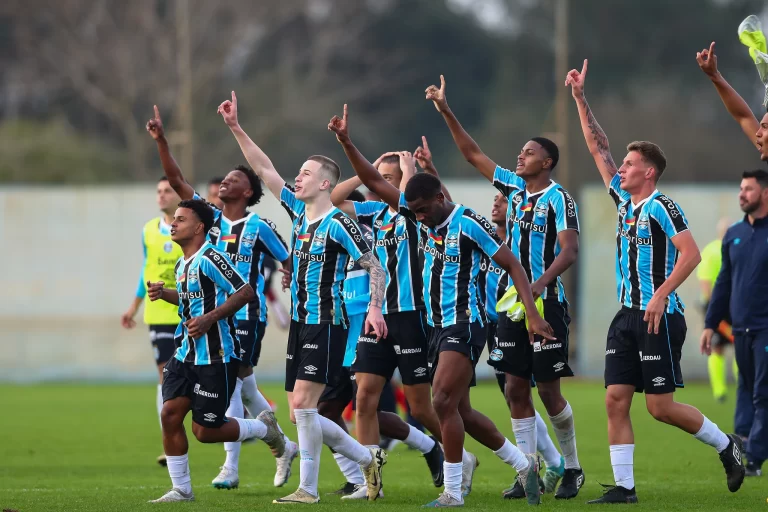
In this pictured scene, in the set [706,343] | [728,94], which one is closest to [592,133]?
[728,94]

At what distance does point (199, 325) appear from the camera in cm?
867

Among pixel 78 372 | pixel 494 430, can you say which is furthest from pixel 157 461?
pixel 78 372

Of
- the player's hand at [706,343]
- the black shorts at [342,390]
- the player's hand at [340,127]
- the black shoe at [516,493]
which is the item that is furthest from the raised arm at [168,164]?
the player's hand at [706,343]

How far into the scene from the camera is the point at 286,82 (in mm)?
41469

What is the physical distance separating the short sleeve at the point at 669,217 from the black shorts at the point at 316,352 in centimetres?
239

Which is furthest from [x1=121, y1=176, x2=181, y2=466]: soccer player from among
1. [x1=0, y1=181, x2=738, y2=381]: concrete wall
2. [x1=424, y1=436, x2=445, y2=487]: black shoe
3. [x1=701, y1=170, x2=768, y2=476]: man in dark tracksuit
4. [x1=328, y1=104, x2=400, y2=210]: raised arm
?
[x1=0, y1=181, x2=738, y2=381]: concrete wall

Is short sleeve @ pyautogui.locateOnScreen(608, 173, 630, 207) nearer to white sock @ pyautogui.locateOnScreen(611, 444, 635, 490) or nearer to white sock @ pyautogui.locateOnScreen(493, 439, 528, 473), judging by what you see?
white sock @ pyautogui.locateOnScreen(611, 444, 635, 490)

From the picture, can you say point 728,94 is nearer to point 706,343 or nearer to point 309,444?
point 706,343

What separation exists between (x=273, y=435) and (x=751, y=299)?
4.45 meters

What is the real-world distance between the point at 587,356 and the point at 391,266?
47.4ft

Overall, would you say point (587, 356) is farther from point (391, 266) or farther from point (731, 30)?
point (731, 30)

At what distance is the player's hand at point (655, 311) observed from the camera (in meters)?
8.49

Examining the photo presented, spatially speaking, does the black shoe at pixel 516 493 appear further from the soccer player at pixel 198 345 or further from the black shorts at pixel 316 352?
the soccer player at pixel 198 345

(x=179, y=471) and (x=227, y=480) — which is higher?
(x=179, y=471)
